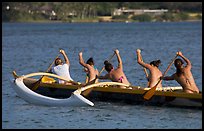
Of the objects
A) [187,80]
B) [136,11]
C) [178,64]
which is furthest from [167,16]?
[178,64]

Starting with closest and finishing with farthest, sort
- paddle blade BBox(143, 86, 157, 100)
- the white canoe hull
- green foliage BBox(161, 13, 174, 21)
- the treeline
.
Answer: paddle blade BBox(143, 86, 157, 100)
the white canoe hull
the treeline
green foliage BBox(161, 13, 174, 21)

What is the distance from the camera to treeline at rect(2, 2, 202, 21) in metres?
159

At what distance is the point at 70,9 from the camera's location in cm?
16575

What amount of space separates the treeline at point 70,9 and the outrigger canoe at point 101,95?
130208 millimetres

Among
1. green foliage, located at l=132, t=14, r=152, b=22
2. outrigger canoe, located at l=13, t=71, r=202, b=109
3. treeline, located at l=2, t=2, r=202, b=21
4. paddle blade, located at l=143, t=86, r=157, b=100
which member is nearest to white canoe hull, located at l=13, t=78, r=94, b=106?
outrigger canoe, located at l=13, t=71, r=202, b=109

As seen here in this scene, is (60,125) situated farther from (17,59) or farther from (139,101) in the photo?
(17,59)

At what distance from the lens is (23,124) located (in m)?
19.3

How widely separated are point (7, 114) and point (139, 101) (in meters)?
3.49

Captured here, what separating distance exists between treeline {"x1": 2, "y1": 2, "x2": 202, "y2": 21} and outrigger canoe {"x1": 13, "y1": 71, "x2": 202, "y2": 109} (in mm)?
130208

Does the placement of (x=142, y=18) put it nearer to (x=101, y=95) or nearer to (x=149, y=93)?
(x=101, y=95)

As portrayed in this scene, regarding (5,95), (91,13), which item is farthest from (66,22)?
(5,95)

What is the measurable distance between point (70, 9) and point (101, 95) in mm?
144975

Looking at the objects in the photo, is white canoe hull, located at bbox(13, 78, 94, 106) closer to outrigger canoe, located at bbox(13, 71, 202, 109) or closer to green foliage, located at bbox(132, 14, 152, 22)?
outrigger canoe, located at bbox(13, 71, 202, 109)

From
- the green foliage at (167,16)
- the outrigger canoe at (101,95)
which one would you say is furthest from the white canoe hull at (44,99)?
the green foliage at (167,16)
